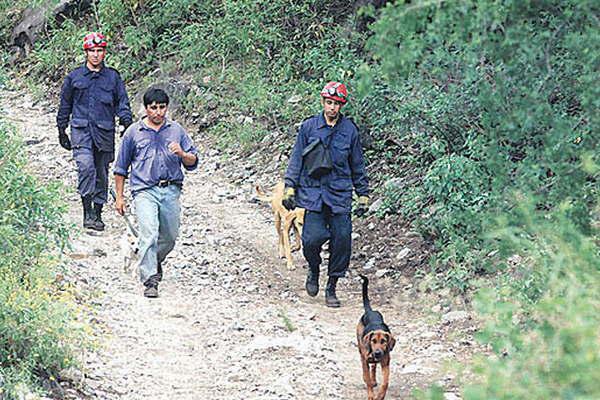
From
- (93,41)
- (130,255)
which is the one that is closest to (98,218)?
(130,255)

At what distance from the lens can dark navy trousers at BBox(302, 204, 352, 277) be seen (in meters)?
8.89

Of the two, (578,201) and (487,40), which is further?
(578,201)

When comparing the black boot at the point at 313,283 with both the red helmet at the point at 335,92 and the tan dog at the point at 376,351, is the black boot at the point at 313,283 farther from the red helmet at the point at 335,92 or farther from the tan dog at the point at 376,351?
the tan dog at the point at 376,351

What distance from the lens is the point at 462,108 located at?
954cm

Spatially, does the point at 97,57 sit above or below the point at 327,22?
Answer: above

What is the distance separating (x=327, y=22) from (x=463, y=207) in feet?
21.7

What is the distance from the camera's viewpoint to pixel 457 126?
9.86 metres

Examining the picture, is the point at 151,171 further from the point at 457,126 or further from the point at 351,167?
the point at 457,126

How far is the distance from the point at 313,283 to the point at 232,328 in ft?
4.54

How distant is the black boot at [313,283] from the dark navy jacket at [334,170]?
654mm

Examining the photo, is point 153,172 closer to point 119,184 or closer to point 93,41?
point 119,184

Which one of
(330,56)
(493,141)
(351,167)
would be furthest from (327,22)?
(493,141)

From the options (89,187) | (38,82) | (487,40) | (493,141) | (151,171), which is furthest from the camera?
(38,82)

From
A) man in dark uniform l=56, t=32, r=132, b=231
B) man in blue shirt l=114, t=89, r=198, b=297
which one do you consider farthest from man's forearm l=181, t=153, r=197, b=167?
man in dark uniform l=56, t=32, r=132, b=231
